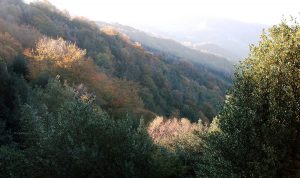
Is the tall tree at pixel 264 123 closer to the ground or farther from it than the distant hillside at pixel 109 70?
farther from it

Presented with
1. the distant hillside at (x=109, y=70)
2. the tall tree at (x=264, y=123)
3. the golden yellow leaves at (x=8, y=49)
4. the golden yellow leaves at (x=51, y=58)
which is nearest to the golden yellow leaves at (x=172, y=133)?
the distant hillside at (x=109, y=70)

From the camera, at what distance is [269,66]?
83.0 ft

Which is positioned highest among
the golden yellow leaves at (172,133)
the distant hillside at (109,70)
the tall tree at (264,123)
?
the tall tree at (264,123)

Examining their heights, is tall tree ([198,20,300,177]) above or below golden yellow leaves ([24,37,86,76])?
above

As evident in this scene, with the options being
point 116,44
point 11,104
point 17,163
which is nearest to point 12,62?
point 11,104

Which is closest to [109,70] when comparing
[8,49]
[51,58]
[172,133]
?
[51,58]

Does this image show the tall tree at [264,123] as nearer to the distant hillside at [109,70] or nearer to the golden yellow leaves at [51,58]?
the distant hillside at [109,70]

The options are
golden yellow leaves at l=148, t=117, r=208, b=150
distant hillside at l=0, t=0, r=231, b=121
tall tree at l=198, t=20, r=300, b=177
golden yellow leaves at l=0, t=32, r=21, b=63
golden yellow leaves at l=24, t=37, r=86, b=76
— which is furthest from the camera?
distant hillside at l=0, t=0, r=231, b=121

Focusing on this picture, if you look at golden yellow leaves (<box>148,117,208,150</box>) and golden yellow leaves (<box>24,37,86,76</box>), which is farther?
golden yellow leaves (<box>24,37,86,76</box>)

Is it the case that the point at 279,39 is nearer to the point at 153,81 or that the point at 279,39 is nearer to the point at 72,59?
the point at 72,59

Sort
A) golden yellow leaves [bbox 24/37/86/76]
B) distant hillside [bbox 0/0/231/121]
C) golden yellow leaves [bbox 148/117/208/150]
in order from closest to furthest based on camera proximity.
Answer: golden yellow leaves [bbox 148/117/208/150] → golden yellow leaves [bbox 24/37/86/76] → distant hillside [bbox 0/0/231/121]

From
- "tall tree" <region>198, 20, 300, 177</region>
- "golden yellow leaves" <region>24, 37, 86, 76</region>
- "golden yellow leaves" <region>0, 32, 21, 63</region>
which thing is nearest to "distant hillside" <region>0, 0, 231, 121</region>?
"golden yellow leaves" <region>24, 37, 86, 76</region>

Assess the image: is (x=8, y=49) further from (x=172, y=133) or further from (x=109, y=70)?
(x=109, y=70)

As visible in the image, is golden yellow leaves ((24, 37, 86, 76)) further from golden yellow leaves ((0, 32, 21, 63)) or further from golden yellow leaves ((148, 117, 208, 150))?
golden yellow leaves ((148, 117, 208, 150))
